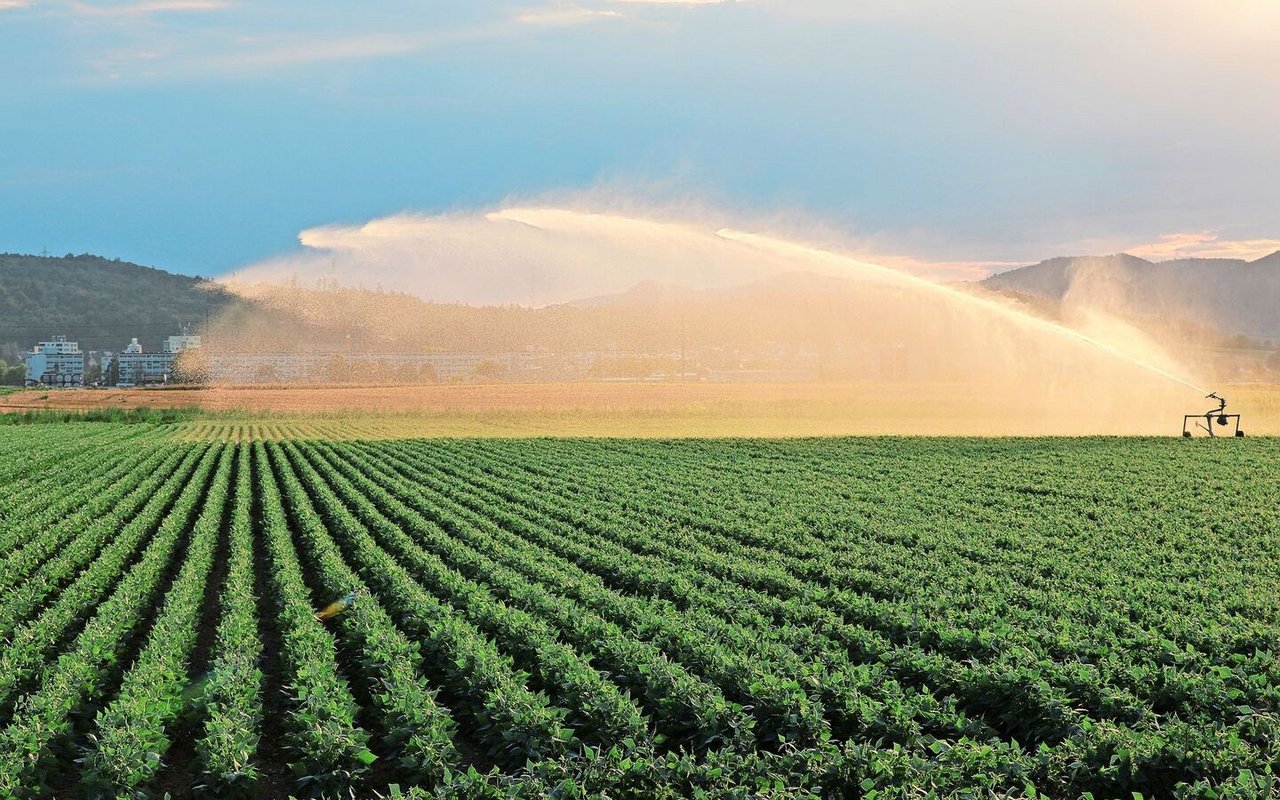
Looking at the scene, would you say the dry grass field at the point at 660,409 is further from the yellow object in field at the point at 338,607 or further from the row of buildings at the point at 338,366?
the yellow object in field at the point at 338,607

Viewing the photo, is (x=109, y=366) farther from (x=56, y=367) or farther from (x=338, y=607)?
(x=338, y=607)

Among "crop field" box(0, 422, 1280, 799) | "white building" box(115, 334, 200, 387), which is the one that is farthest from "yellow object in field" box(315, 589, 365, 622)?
"white building" box(115, 334, 200, 387)

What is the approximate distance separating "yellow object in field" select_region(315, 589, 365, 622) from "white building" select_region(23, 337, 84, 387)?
6898 inches

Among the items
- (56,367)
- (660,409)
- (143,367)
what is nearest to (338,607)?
(660,409)

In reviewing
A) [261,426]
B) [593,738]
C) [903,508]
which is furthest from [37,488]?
[261,426]

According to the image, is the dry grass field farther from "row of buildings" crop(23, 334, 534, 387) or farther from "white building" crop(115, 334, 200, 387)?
"white building" crop(115, 334, 200, 387)

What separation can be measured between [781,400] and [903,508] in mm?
57809

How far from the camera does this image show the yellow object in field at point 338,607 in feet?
46.4

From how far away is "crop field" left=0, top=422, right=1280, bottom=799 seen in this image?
8.20 meters

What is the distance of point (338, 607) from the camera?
14484 millimetres

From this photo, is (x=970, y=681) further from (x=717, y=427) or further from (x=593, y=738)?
(x=717, y=427)

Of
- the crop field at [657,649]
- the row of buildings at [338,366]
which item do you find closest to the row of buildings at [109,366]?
the row of buildings at [338,366]

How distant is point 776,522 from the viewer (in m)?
21.1

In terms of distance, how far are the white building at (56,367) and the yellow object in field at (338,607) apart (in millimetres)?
175222
